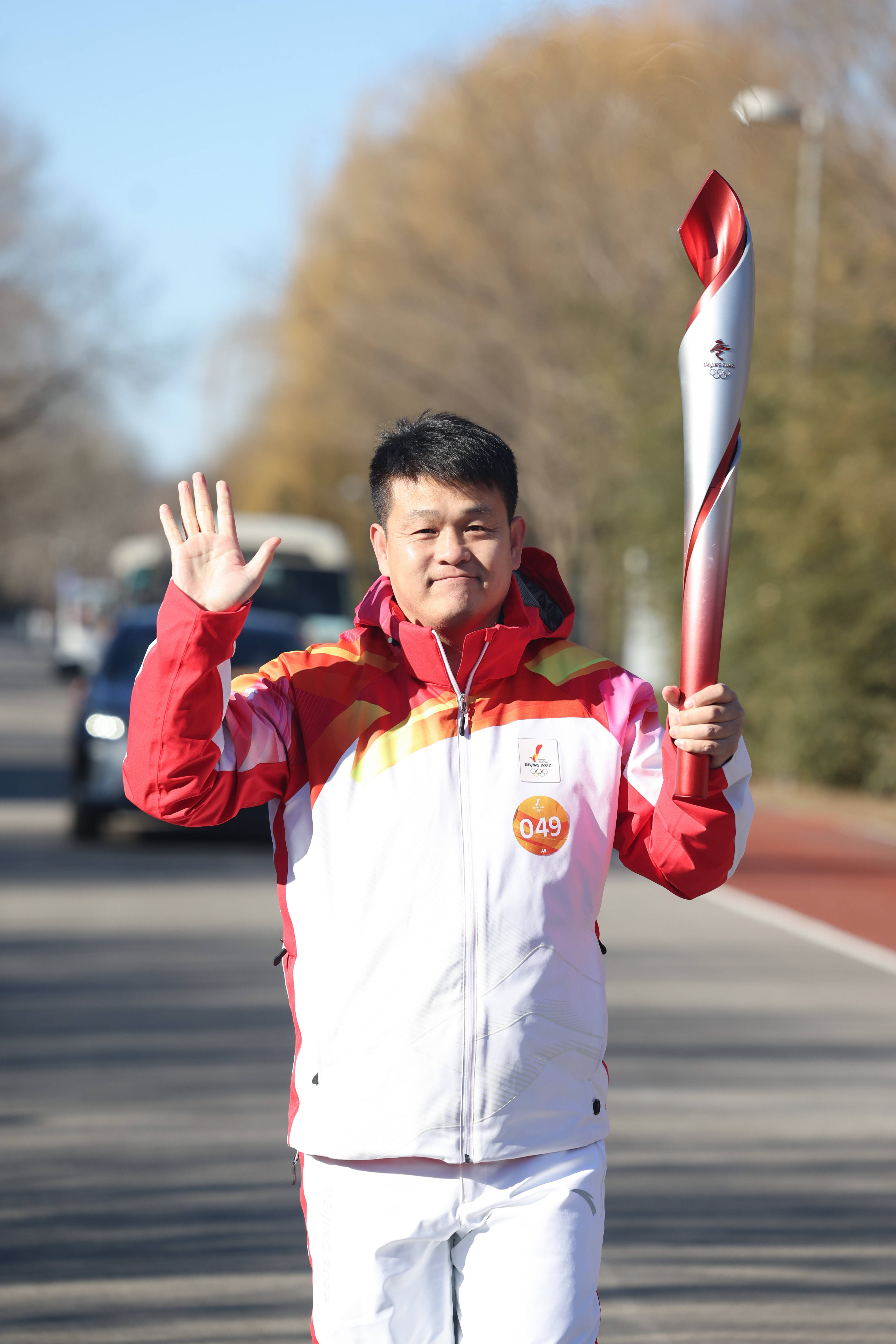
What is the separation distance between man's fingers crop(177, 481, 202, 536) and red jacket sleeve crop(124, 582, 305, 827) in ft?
0.39

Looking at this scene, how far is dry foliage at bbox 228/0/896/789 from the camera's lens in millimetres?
14734

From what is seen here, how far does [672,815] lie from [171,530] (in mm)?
845

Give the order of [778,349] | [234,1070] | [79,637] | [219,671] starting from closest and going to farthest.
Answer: [219,671] → [234,1070] → [778,349] → [79,637]

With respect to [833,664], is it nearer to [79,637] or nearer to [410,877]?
[410,877]

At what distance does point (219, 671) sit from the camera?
2561mm

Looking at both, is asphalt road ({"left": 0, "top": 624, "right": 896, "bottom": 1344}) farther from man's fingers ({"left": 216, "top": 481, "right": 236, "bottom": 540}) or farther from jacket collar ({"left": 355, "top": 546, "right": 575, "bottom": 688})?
man's fingers ({"left": 216, "top": 481, "right": 236, "bottom": 540})

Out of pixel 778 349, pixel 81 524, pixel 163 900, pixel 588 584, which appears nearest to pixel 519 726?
pixel 163 900

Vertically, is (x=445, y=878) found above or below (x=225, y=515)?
below

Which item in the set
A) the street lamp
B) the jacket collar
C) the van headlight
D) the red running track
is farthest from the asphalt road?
the street lamp

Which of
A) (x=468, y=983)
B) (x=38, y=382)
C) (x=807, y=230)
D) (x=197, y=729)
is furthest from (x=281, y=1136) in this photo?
(x=38, y=382)

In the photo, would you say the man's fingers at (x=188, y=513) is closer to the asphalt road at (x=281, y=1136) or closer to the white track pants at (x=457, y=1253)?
the white track pants at (x=457, y=1253)

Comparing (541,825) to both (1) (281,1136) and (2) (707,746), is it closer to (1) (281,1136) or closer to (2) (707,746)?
(2) (707,746)

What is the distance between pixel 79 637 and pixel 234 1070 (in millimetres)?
38126

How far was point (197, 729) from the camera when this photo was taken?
99.8 inches
